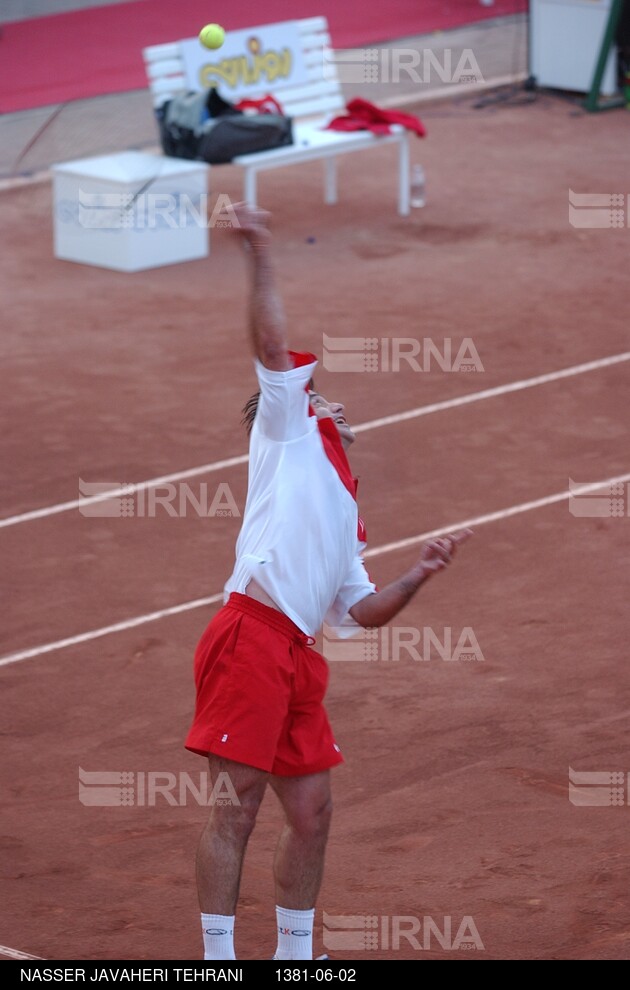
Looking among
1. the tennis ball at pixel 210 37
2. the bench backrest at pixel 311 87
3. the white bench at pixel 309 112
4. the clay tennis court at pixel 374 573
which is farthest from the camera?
the bench backrest at pixel 311 87

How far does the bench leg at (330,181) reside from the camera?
16484 millimetres

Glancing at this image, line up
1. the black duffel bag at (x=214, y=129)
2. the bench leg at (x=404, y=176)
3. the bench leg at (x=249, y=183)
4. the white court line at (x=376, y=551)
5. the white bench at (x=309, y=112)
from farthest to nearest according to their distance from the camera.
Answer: the bench leg at (x=404, y=176) < the white bench at (x=309, y=112) < the bench leg at (x=249, y=183) < the black duffel bag at (x=214, y=129) < the white court line at (x=376, y=551)

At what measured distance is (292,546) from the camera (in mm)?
5348

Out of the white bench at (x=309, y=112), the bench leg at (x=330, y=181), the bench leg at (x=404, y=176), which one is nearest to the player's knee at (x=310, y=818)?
the white bench at (x=309, y=112)

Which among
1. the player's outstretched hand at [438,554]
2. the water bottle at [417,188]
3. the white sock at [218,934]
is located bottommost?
the water bottle at [417,188]

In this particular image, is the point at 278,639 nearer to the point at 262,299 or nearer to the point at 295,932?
the point at 295,932

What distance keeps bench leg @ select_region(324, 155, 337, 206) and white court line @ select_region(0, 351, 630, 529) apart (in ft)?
16.1

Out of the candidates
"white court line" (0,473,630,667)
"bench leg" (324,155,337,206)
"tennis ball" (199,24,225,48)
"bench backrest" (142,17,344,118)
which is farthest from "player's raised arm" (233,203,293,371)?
"bench leg" (324,155,337,206)

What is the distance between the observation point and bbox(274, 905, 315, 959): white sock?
17.9 ft

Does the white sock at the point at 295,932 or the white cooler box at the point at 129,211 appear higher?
the white sock at the point at 295,932

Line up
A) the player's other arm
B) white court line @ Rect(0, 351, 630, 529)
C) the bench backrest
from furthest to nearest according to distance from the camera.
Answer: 1. the bench backrest
2. white court line @ Rect(0, 351, 630, 529)
3. the player's other arm

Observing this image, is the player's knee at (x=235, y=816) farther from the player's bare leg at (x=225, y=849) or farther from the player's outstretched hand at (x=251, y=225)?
the player's outstretched hand at (x=251, y=225)

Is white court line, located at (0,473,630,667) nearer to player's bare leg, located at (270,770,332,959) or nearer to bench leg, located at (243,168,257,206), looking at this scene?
player's bare leg, located at (270,770,332,959)
